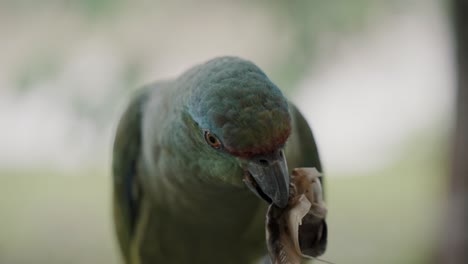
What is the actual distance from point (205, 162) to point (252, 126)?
447 mm

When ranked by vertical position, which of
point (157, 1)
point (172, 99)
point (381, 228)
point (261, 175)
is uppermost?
point (157, 1)

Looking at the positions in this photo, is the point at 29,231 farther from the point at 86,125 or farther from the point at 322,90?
the point at 322,90

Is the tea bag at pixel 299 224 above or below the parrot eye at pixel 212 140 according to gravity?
below

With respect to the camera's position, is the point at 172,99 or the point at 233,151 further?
the point at 172,99

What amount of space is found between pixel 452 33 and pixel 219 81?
11.5 ft

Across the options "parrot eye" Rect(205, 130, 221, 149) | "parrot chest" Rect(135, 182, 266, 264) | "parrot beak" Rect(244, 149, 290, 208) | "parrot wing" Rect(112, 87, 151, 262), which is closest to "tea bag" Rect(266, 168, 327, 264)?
"parrot beak" Rect(244, 149, 290, 208)

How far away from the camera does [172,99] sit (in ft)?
8.65

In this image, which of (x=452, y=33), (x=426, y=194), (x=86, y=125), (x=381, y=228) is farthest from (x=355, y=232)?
(x=86, y=125)

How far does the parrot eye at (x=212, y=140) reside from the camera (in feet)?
6.78

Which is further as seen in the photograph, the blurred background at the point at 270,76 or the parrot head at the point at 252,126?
the blurred background at the point at 270,76

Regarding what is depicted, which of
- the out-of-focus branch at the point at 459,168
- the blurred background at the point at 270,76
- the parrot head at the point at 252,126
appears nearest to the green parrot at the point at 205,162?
the parrot head at the point at 252,126

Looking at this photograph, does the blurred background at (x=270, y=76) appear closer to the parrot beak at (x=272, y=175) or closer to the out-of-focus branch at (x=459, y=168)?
the out-of-focus branch at (x=459, y=168)

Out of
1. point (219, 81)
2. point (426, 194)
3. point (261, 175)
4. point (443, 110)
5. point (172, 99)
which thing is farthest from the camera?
point (426, 194)

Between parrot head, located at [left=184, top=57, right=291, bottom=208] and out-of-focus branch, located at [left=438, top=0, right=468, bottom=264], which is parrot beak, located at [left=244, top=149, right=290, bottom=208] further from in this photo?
out-of-focus branch, located at [left=438, top=0, right=468, bottom=264]
